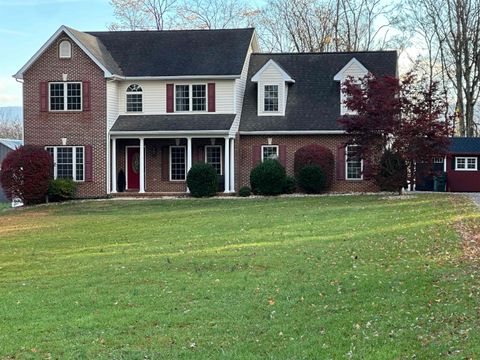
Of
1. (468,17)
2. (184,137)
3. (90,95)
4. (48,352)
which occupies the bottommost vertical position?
(48,352)

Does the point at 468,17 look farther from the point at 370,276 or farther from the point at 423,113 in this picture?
the point at 370,276

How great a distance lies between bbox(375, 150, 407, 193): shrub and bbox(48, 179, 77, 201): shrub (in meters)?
13.2

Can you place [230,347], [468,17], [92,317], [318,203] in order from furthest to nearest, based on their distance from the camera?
[468,17], [318,203], [92,317], [230,347]

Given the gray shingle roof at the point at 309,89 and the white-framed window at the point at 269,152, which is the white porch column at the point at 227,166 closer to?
the gray shingle roof at the point at 309,89

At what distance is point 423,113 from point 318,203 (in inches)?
209

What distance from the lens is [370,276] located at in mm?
10070

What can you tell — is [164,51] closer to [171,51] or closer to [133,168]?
[171,51]

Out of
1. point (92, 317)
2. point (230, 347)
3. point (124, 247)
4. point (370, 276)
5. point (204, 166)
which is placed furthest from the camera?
point (204, 166)

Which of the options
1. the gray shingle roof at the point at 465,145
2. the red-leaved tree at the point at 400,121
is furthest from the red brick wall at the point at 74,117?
the gray shingle roof at the point at 465,145

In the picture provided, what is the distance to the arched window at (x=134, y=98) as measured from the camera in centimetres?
3212

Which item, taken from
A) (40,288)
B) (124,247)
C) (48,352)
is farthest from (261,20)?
(48,352)

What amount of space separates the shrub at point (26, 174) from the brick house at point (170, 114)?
160 cm

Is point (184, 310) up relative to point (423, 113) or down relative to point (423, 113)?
down

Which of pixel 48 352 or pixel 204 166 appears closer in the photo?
pixel 48 352
